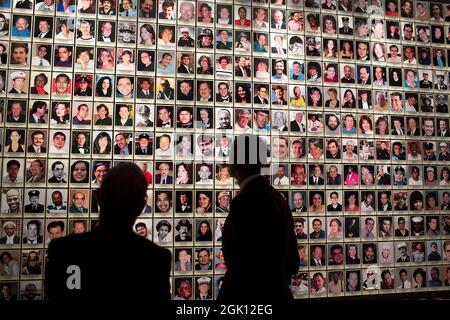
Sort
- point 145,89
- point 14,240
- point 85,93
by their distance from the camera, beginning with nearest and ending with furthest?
point 14,240
point 85,93
point 145,89

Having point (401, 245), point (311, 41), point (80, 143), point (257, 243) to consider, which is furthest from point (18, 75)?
point (401, 245)

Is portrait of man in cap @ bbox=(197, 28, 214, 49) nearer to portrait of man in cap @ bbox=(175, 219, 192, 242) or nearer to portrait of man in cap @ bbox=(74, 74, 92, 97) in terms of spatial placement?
portrait of man in cap @ bbox=(74, 74, 92, 97)

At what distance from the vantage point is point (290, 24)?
3.63 metres

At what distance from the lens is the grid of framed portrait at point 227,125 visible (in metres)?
3.11

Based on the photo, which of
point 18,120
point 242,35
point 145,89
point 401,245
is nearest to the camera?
point 18,120

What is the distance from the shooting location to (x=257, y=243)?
1916mm

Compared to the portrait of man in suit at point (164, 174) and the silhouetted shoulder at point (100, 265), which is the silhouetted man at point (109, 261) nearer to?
the silhouetted shoulder at point (100, 265)

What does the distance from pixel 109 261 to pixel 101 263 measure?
1.1 inches

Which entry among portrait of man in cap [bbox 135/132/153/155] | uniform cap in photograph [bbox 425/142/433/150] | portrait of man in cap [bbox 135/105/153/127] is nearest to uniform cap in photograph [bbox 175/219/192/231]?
portrait of man in cap [bbox 135/132/153/155]

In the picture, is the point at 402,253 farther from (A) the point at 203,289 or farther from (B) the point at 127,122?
(B) the point at 127,122

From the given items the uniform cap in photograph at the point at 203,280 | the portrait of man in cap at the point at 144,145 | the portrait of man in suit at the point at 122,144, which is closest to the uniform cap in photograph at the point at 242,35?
the portrait of man in cap at the point at 144,145

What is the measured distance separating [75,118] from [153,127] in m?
0.66

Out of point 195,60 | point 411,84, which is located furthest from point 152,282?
point 411,84

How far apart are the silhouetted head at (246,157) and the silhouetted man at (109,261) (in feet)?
2.88
